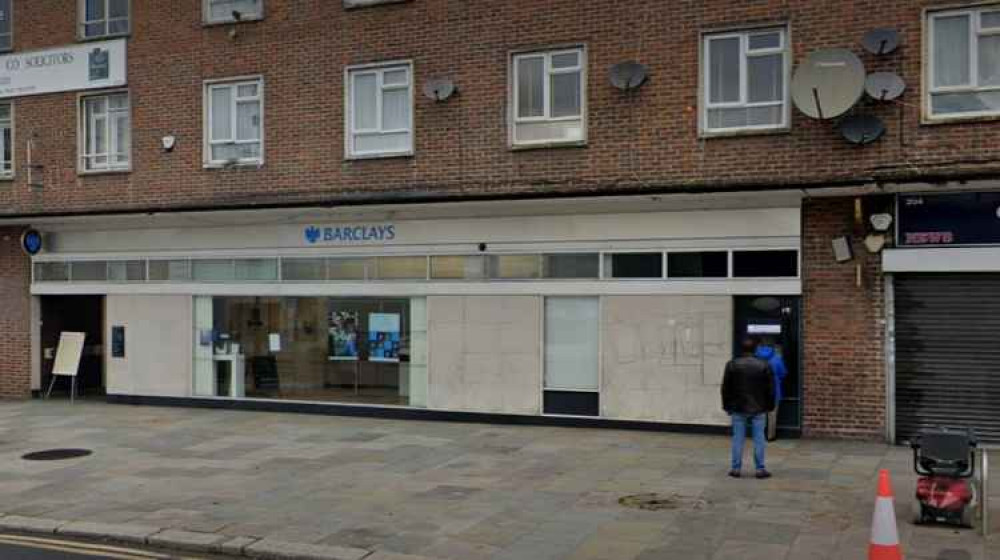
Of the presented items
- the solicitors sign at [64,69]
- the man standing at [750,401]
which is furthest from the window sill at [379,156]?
the man standing at [750,401]

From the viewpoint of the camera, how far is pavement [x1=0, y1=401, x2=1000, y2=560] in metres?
8.34

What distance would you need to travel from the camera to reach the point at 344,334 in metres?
16.8

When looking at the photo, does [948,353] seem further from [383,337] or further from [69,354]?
[69,354]

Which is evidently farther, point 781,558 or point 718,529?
point 718,529

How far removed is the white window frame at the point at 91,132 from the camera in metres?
18.2

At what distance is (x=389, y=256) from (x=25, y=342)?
8.69 meters

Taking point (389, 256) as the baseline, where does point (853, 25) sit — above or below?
above

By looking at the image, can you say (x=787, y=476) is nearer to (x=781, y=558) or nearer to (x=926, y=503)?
(x=926, y=503)

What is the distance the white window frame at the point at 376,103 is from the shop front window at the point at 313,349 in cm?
249

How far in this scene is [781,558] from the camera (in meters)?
7.82

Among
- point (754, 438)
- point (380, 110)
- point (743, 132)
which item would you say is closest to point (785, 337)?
point (743, 132)

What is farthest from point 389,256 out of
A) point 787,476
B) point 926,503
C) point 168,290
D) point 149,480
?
point 926,503

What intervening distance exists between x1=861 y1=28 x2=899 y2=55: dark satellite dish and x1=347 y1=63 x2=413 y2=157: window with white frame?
7.11 meters

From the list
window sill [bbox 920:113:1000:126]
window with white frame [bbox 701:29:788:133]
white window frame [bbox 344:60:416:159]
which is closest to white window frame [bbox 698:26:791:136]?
window with white frame [bbox 701:29:788:133]
